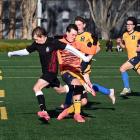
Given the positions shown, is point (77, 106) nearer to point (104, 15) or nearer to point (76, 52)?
point (76, 52)

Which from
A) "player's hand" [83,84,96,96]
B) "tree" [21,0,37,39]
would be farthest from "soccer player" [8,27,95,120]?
"tree" [21,0,37,39]

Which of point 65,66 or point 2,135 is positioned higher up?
point 65,66

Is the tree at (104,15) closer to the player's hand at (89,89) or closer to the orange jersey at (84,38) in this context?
the orange jersey at (84,38)

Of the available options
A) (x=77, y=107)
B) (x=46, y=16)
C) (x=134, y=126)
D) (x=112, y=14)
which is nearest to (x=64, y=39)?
(x=77, y=107)

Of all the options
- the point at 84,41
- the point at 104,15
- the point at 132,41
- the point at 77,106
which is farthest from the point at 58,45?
the point at 104,15

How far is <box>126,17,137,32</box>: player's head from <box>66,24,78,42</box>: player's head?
3.94 meters

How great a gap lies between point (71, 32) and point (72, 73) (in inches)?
28.2

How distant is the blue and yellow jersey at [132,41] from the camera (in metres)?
15.5

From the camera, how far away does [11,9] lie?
236 ft

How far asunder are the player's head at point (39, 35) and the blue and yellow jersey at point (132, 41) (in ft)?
16.5

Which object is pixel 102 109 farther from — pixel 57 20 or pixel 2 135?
pixel 57 20

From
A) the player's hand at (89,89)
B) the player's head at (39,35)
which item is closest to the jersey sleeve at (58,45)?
the player's head at (39,35)

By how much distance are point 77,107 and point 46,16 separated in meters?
66.0

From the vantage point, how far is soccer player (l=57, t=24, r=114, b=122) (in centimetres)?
1109
